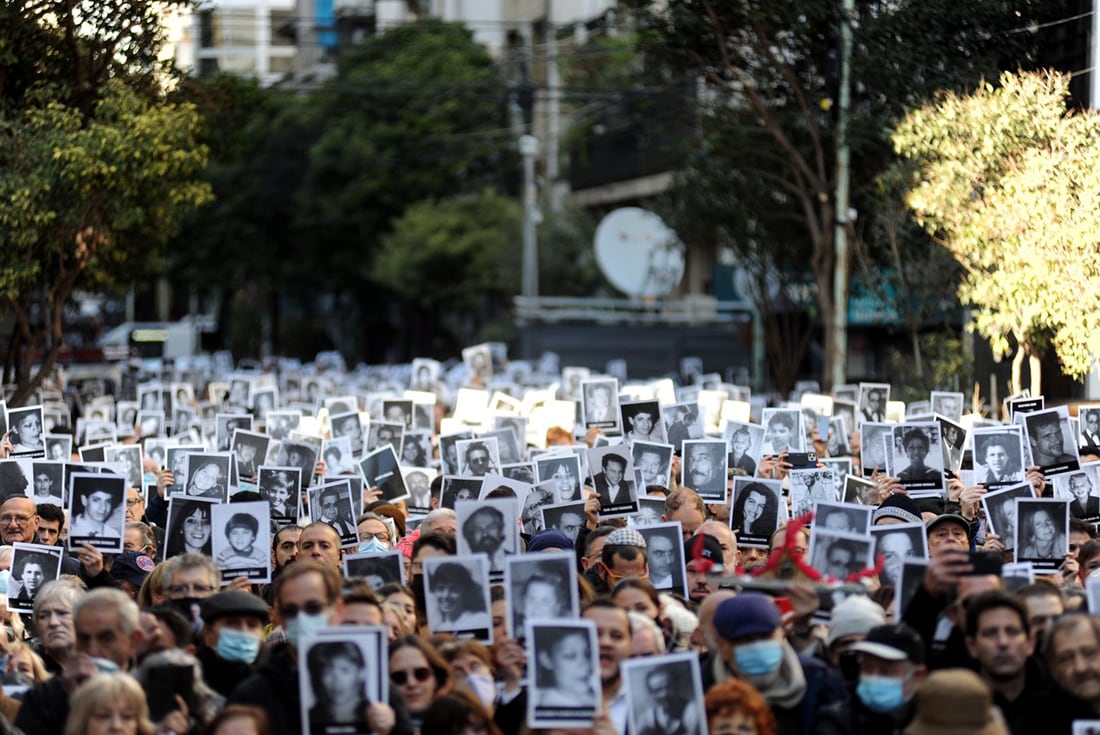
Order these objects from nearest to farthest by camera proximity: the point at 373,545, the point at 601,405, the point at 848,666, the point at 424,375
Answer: the point at 848,666
the point at 373,545
the point at 601,405
the point at 424,375

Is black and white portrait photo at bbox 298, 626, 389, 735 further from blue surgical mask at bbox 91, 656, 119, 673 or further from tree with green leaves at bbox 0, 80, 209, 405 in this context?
tree with green leaves at bbox 0, 80, 209, 405

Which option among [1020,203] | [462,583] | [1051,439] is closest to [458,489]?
[1051,439]

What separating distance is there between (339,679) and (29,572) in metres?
4.03

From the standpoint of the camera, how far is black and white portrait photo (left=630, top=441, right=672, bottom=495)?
14.3m

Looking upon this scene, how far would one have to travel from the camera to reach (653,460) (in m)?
14.4

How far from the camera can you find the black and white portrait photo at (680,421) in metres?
16.5

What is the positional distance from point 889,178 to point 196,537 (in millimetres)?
12462

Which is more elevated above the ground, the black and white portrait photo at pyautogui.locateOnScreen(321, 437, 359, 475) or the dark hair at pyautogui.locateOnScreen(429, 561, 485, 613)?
the black and white portrait photo at pyautogui.locateOnScreen(321, 437, 359, 475)

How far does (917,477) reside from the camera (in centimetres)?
1330

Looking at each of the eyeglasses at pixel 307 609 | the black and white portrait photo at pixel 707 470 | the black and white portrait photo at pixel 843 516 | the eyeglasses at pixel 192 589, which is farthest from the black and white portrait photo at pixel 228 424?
the eyeglasses at pixel 307 609

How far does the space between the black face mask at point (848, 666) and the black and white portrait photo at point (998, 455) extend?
5.48 metres

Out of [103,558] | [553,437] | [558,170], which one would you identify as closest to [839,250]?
[553,437]

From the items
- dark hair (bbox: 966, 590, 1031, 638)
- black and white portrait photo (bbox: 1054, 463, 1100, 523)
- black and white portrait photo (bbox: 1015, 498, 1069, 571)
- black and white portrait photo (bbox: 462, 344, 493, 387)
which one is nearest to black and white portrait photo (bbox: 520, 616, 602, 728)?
dark hair (bbox: 966, 590, 1031, 638)

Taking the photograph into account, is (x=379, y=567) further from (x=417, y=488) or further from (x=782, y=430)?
(x=782, y=430)
